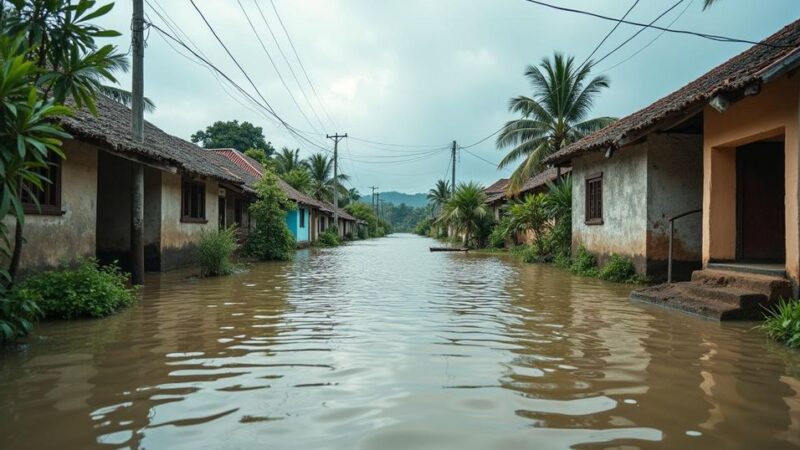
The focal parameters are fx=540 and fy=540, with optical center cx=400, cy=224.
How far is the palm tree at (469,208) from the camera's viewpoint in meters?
28.1

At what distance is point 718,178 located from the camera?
919 centimetres

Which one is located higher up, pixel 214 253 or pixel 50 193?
pixel 50 193

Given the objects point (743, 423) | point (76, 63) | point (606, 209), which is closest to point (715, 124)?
point (606, 209)

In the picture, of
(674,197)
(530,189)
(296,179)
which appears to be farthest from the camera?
(296,179)

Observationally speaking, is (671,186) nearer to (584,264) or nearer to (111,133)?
(584,264)

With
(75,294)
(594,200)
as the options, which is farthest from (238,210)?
(75,294)

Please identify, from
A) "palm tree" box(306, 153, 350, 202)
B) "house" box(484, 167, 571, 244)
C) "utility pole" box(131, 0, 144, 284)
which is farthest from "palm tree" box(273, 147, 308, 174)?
"utility pole" box(131, 0, 144, 284)

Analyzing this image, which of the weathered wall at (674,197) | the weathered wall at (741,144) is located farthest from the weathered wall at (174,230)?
the weathered wall at (741,144)

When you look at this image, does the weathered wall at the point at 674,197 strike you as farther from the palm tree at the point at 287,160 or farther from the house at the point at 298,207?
the palm tree at the point at 287,160

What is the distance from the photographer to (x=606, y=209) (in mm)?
13570

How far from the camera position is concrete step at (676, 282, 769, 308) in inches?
281

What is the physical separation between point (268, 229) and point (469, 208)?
1240 centimetres

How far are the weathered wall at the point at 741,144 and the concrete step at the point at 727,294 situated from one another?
1.81ft

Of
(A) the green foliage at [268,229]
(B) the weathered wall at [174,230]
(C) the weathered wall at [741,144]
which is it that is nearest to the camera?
(C) the weathered wall at [741,144]
